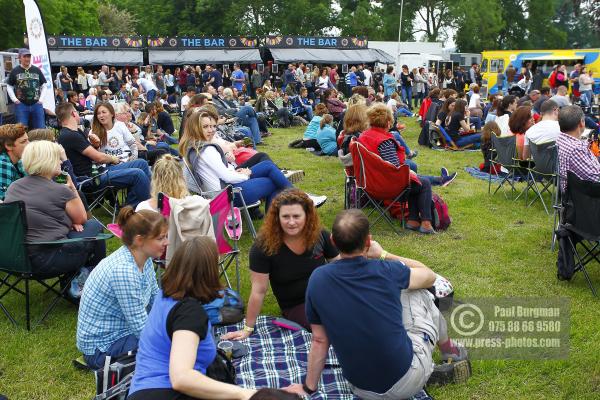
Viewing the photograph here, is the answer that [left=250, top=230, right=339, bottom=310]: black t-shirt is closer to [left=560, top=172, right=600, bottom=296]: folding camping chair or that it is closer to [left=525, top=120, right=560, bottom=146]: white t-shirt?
[left=560, top=172, right=600, bottom=296]: folding camping chair

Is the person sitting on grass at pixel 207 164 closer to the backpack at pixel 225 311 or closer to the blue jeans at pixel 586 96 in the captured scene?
the backpack at pixel 225 311

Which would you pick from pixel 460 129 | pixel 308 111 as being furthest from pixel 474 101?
pixel 308 111

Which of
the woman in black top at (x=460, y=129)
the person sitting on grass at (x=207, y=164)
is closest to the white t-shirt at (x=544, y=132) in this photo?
the person sitting on grass at (x=207, y=164)

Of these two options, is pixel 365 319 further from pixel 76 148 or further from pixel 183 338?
pixel 76 148

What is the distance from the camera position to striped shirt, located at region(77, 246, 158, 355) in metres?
3.54

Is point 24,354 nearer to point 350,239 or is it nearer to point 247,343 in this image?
point 247,343

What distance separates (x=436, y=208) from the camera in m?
6.80

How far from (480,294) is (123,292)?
285 centimetres

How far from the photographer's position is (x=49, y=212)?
4.51 meters

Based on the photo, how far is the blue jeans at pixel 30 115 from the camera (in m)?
9.91

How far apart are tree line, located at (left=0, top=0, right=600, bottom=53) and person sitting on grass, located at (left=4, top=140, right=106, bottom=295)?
→ 153 ft

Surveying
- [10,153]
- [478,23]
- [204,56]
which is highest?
[478,23]

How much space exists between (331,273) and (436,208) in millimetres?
4004

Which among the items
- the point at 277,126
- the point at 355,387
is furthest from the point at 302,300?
the point at 277,126
